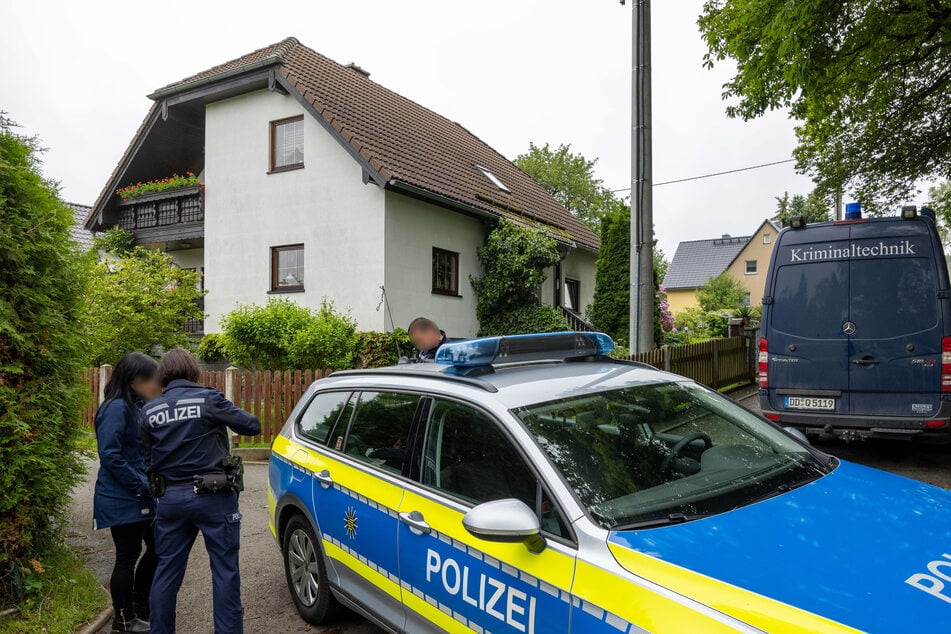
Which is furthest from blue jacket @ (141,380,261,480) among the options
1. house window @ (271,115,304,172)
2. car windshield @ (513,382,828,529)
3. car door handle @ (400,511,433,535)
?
house window @ (271,115,304,172)

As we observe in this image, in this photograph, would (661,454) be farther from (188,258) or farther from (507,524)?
(188,258)

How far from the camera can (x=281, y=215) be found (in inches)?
576

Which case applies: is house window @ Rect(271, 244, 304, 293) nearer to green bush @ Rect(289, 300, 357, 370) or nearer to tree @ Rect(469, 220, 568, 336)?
green bush @ Rect(289, 300, 357, 370)

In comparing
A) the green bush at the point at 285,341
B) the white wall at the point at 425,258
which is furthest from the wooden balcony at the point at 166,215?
the white wall at the point at 425,258

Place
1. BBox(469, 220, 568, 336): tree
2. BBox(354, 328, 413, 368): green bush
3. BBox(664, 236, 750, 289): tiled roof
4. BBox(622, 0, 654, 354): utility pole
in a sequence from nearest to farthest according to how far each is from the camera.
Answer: BBox(622, 0, 654, 354): utility pole
BBox(354, 328, 413, 368): green bush
BBox(469, 220, 568, 336): tree
BBox(664, 236, 750, 289): tiled roof

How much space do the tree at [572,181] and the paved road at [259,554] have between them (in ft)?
106

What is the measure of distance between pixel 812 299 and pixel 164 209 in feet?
54.3

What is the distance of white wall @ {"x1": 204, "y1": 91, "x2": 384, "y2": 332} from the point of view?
1332cm

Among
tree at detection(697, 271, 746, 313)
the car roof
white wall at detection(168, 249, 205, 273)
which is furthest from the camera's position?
tree at detection(697, 271, 746, 313)

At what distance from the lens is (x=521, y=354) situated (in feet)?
10.3

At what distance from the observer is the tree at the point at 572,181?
38719 millimetres

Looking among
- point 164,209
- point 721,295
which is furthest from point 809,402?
point 721,295

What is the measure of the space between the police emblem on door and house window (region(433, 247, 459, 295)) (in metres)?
11.3

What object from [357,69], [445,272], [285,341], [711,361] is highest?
[357,69]
